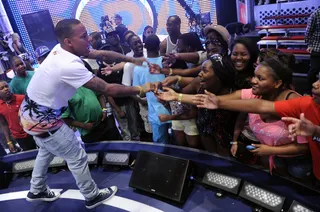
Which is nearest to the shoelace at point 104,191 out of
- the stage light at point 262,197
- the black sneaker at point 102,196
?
the black sneaker at point 102,196

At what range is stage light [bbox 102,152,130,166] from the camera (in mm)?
2538

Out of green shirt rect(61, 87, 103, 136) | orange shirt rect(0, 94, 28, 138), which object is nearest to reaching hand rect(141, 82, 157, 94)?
green shirt rect(61, 87, 103, 136)

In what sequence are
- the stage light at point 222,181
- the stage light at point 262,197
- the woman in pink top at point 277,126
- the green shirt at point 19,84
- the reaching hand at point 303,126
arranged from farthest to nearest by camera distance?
the green shirt at point 19,84, the stage light at point 222,181, the stage light at point 262,197, the woman in pink top at point 277,126, the reaching hand at point 303,126

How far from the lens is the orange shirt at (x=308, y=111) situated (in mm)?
1371

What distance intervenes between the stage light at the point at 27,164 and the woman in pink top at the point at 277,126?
6.97 feet

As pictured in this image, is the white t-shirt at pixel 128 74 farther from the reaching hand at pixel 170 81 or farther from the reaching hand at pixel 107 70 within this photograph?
the reaching hand at pixel 170 81

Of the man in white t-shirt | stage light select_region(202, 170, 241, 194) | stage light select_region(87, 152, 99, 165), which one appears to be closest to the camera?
the man in white t-shirt

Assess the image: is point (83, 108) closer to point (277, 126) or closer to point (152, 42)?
point (152, 42)

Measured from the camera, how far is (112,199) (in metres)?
2.20

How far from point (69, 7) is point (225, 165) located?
806cm

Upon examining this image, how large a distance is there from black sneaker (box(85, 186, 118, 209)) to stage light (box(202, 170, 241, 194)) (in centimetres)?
82

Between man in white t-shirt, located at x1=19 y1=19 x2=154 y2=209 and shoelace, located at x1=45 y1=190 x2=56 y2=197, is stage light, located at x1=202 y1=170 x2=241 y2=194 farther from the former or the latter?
shoelace, located at x1=45 y1=190 x2=56 y2=197

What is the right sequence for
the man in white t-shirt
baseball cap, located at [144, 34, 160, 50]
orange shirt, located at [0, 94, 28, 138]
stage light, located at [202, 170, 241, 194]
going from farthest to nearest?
1. orange shirt, located at [0, 94, 28, 138]
2. baseball cap, located at [144, 34, 160, 50]
3. stage light, located at [202, 170, 241, 194]
4. the man in white t-shirt

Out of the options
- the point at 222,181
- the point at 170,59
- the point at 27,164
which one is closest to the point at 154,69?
the point at 170,59
